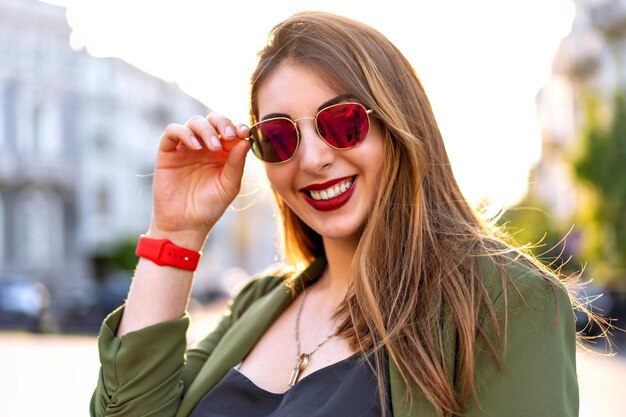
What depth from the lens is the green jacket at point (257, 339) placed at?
1866 mm

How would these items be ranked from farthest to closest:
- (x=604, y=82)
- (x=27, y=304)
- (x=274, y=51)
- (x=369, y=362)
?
1. (x=604, y=82)
2. (x=27, y=304)
3. (x=274, y=51)
4. (x=369, y=362)

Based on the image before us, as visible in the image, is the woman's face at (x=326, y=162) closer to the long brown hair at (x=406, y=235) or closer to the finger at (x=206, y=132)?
the long brown hair at (x=406, y=235)

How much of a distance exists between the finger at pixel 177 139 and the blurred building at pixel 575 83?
71.2 ft

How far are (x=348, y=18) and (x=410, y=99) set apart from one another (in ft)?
1.07

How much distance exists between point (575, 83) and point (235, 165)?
108 feet

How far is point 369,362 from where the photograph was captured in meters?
2.09

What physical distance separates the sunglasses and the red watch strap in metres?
0.54

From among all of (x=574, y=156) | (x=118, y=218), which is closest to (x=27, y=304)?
(x=574, y=156)

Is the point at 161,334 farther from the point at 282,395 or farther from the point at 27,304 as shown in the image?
the point at 27,304

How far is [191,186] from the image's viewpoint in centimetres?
287

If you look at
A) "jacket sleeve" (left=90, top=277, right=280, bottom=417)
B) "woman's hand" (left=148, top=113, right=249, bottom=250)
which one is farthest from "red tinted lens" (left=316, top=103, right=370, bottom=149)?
"jacket sleeve" (left=90, top=277, right=280, bottom=417)

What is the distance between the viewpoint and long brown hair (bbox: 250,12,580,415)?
2.00 m

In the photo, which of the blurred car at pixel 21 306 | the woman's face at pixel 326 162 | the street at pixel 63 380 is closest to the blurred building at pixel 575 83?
the street at pixel 63 380

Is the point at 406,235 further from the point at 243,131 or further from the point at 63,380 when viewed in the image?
Answer: the point at 63,380
